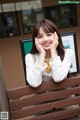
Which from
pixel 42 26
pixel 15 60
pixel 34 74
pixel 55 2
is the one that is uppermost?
pixel 55 2

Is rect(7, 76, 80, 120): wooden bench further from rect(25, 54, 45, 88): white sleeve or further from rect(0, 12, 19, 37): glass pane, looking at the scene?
rect(0, 12, 19, 37): glass pane

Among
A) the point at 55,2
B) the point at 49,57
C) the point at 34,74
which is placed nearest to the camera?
the point at 34,74

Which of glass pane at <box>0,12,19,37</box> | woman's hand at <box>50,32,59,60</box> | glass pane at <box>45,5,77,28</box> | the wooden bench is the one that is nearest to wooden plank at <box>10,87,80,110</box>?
the wooden bench

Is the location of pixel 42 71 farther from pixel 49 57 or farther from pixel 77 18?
pixel 77 18

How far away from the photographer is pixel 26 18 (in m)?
7.50

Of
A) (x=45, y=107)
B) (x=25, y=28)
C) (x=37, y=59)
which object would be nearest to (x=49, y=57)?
(x=37, y=59)

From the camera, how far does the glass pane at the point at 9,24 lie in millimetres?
7395

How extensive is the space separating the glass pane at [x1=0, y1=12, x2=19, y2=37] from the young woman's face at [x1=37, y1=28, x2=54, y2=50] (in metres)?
4.88

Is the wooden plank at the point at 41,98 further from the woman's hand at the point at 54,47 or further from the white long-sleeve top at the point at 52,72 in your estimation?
the woman's hand at the point at 54,47

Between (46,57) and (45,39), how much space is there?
18cm

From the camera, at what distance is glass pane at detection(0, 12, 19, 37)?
739 centimetres

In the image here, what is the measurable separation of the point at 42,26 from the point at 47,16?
509 centimetres

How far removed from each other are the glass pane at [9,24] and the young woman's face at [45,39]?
4.88 m

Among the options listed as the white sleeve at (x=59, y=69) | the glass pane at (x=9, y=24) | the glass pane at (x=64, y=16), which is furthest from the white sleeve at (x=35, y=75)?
the glass pane at (x=64, y=16)
